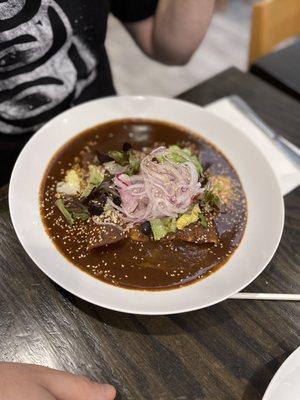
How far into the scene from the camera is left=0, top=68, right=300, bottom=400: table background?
3.19 feet

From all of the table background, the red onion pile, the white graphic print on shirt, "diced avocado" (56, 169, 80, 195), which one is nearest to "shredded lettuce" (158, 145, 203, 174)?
the red onion pile

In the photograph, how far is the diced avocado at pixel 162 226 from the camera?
1.15 m

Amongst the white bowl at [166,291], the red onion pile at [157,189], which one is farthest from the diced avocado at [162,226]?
the white bowl at [166,291]

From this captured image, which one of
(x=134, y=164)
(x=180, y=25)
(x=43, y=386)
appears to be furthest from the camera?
(x=180, y=25)

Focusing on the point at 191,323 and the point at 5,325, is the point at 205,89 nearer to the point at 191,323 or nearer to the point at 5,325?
the point at 191,323

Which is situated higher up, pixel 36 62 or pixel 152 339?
pixel 36 62

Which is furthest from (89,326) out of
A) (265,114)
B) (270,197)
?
(265,114)

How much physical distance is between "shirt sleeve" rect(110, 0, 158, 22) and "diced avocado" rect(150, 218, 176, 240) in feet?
3.04

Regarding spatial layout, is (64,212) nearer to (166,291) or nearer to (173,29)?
(166,291)

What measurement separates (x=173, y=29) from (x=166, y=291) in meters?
1.08

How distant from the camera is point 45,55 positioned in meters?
1.40

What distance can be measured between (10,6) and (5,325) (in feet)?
2.91

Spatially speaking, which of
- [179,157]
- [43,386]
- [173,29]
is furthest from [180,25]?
[43,386]

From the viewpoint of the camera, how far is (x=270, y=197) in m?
1.24
